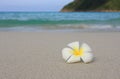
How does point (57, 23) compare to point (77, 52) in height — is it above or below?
below

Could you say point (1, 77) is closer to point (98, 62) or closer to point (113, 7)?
point (98, 62)

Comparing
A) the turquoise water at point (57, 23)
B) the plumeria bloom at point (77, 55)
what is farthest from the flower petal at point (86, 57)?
the turquoise water at point (57, 23)

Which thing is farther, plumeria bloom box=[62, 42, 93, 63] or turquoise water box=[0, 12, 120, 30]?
turquoise water box=[0, 12, 120, 30]

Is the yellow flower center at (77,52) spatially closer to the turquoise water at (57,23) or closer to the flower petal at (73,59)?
the flower petal at (73,59)

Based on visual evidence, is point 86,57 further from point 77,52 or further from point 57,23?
point 57,23

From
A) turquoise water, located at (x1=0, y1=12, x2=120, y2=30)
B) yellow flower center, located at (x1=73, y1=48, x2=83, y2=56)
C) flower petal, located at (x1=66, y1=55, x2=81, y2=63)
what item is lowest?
turquoise water, located at (x1=0, y1=12, x2=120, y2=30)

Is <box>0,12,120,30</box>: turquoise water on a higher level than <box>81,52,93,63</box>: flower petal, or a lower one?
lower

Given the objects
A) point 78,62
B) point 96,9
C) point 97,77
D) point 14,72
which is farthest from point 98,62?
point 96,9

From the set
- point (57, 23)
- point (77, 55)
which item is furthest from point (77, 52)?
point (57, 23)

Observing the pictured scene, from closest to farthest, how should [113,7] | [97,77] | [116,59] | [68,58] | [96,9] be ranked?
1. [97,77]
2. [68,58]
3. [116,59]
4. [113,7]
5. [96,9]

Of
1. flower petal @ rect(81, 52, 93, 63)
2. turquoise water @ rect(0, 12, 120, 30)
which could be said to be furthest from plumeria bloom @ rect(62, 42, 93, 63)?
turquoise water @ rect(0, 12, 120, 30)

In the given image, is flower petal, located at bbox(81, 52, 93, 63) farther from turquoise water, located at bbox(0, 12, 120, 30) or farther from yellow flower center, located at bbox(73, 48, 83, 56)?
turquoise water, located at bbox(0, 12, 120, 30)
